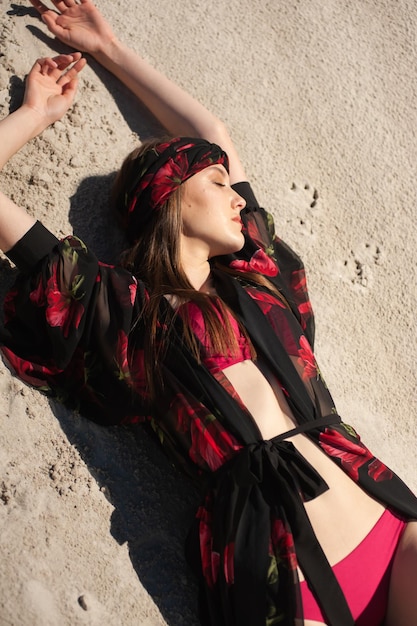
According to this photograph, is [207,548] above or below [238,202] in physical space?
below

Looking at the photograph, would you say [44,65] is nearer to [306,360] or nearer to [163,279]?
[163,279]

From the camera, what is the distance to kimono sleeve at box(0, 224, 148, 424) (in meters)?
2.39

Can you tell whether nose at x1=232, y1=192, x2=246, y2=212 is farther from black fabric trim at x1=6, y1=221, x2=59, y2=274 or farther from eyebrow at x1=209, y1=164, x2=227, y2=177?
black fabric trim at x1=6, y1=221, x2=59, y2=274

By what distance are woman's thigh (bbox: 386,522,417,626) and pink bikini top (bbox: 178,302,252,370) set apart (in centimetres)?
75

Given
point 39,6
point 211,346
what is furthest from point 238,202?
point 39,6

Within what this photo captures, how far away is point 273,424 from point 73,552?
710 mm

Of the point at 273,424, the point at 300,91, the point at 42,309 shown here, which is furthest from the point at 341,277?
the point at 42,309

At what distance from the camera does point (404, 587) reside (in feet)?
7.36

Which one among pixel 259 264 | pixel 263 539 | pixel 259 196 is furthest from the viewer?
pixel 259 196

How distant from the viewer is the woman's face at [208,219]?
266 centimetres

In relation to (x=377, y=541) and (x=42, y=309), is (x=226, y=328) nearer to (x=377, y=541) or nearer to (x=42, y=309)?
(x=42, y=309)

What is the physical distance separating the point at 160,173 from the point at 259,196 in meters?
0.75

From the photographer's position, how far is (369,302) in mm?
3354

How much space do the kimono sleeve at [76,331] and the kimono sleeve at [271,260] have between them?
0.52 meters
